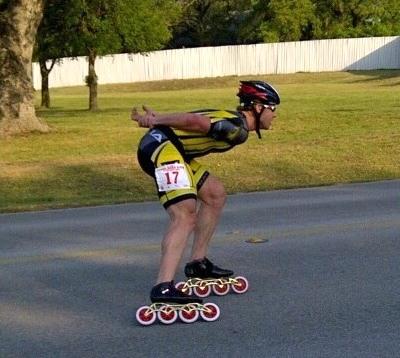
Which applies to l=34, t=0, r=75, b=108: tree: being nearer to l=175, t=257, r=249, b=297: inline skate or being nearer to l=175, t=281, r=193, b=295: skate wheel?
l=175, t=257, r=249, b=297: inline skate

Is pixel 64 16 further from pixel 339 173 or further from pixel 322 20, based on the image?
pixel 322 20

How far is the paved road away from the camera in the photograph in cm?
581

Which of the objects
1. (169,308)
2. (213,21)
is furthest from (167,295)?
(213,21)

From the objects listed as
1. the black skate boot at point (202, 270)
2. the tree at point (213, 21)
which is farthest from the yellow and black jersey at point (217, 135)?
the tree at point (213, 21)

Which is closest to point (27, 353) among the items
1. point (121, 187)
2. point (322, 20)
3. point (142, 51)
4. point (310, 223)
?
point (310, 223)

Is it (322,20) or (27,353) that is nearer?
(27,353)

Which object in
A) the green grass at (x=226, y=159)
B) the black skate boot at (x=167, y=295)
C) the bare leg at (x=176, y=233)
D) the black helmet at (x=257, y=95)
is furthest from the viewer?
the green grass at (x=226, y=159)

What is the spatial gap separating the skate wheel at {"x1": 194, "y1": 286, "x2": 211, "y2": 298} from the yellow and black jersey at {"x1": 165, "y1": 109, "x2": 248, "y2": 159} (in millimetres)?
1027

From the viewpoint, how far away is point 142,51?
40.1 m

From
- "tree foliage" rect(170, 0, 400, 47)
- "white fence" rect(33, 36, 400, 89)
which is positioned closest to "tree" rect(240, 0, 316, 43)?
"tree foliage" rect(170, 0, 400, 47)

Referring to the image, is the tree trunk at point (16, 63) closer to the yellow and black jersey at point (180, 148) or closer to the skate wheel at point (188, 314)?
the yellow and black jersey at point (180, 148)

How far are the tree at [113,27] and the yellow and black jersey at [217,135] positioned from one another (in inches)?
998

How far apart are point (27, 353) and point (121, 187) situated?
9960 millimetres

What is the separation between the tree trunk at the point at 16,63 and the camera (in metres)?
23.0
